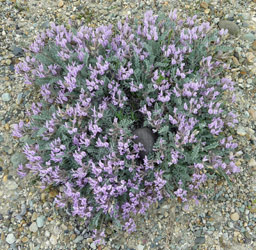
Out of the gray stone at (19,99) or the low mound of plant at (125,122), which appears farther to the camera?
the gray stone at (19,99)

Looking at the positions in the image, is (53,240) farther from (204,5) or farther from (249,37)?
(204,5)

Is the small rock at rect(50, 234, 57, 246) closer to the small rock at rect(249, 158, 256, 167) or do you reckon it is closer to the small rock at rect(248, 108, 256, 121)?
the small rock at rect(249, 158, 256, 167)

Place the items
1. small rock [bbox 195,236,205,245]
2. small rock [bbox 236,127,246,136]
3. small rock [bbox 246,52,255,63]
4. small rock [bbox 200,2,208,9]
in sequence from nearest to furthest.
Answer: small rock [bbox 195,236,205,245] → small rock [bbox 236,127,246,136] → small rock [bbox 246,52,255,63] → small rock [bbox 200,2,208,9]

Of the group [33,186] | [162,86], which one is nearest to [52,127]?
[33,186]

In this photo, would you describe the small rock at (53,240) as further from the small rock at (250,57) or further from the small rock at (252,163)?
the small rock at (250,57)

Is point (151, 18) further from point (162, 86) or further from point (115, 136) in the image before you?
point (115, 136)

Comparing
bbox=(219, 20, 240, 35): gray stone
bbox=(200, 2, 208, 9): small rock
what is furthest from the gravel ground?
bbox=(200, 2, 208, 9): small rock

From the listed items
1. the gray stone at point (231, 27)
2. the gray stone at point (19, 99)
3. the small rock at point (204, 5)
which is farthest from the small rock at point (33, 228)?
the small rock at point (204, 5)
